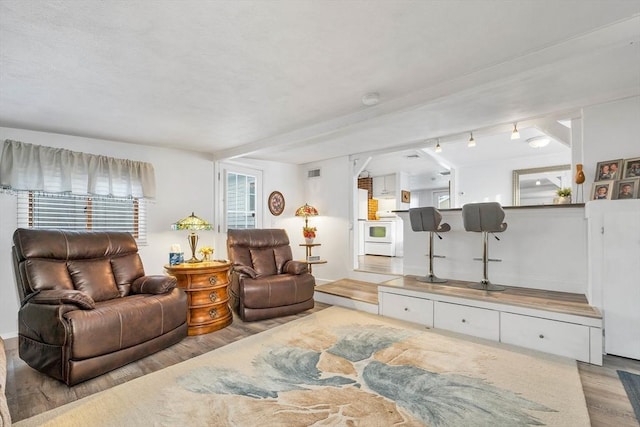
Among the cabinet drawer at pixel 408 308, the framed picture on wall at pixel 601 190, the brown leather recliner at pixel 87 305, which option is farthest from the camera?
the cabinet drawer at pixel 408 308

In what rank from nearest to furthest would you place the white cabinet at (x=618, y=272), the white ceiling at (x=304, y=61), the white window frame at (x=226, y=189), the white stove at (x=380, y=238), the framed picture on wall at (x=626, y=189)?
the white ceiling at (x=304, y=61) → the white cabinet at (x=618, y=272) → the framed picture on wall at (x=626, y=189) → the white window frame at (x=226, y=189) → the white stove at (x=380, y=238)

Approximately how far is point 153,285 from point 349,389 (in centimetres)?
207

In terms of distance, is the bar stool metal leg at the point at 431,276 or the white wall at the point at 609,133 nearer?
the white wall at the point at 609,133

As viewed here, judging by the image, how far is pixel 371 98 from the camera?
2766 millimetres

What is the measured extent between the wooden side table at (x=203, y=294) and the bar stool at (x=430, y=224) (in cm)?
242

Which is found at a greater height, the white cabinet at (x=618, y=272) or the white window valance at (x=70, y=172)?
the white window valance at (x=70, y=172)

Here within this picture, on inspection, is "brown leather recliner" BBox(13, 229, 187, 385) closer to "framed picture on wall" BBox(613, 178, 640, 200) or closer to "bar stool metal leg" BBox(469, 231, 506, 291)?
"bar stool metal leg" BBox(469, 231, 506, 291)

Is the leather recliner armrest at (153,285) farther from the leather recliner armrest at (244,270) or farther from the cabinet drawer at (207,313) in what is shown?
the leather recliner armrest at (244,270)

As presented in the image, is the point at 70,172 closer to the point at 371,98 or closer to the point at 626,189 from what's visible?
the point at 371,98

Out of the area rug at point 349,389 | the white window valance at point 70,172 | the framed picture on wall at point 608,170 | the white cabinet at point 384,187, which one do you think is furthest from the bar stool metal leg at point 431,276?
the white cabinet at point 384,187

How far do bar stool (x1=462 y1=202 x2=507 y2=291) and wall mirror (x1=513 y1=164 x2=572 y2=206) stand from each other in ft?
10.0

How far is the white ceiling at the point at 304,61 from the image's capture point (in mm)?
1688

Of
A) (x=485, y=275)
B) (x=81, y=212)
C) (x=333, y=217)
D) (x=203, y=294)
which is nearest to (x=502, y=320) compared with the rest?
(x=485, y=275)

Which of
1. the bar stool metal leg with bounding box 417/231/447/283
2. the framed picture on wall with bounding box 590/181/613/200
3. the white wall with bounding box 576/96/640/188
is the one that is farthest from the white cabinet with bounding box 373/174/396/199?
the framed picture on wall with bounding box 590/181/613/200
